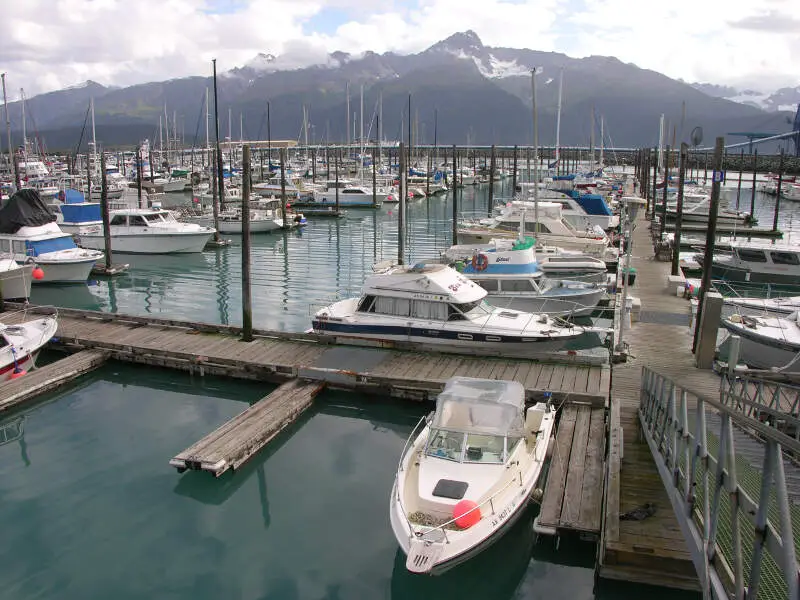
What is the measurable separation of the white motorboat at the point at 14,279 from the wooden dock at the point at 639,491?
21969mm

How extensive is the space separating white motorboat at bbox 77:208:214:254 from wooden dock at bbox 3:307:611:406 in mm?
18258

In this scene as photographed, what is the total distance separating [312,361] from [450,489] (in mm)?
8413

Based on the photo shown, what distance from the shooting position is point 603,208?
41.9 m

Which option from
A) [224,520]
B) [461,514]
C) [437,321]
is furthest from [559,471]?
[437,321]

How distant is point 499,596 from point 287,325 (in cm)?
1625

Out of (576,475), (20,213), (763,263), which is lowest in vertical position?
(576,475)

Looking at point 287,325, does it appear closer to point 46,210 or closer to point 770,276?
point 46,210

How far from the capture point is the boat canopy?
38.2 ft

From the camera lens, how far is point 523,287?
77.0 ft

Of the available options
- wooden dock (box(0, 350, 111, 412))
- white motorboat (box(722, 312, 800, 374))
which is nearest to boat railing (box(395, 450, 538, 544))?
white motorboat (box(722, 312, 800, 374))

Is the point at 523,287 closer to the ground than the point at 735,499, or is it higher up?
closer to the ground

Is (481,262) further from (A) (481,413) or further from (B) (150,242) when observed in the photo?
(B) (150,242)

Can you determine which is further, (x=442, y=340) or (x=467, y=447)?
(x=442, y=340)

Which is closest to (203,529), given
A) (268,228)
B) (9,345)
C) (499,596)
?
(499,596)
